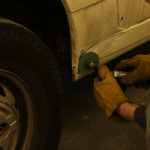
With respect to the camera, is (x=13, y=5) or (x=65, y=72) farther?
(x=65, y=72)

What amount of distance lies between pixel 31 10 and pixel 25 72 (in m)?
0.51

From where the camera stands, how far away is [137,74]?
1396 mm

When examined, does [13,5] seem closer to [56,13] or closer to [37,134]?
[56,13]

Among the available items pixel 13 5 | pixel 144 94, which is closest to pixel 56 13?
pixel 13 5

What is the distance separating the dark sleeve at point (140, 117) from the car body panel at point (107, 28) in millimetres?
593

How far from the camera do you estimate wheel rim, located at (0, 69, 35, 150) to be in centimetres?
121

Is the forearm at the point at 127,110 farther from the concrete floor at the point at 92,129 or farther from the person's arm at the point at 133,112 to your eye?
the concrete floor at the point at 92,129

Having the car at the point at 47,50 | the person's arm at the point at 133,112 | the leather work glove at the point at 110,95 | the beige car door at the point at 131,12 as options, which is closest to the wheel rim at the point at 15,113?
the car at the point at 47,50

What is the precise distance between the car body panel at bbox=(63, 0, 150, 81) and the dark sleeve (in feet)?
1.94

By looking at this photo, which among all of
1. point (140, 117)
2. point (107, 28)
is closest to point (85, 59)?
point (107, 28)

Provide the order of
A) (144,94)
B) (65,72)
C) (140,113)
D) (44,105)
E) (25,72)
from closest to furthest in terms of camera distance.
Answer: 1. (140,113)
2. (25,72)
3. (44,105)
4. (65,72)
5. (144,94)

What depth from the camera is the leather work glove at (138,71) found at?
139cm

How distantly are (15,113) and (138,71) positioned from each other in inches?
27.5

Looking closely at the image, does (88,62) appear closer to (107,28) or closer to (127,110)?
(107,28)
